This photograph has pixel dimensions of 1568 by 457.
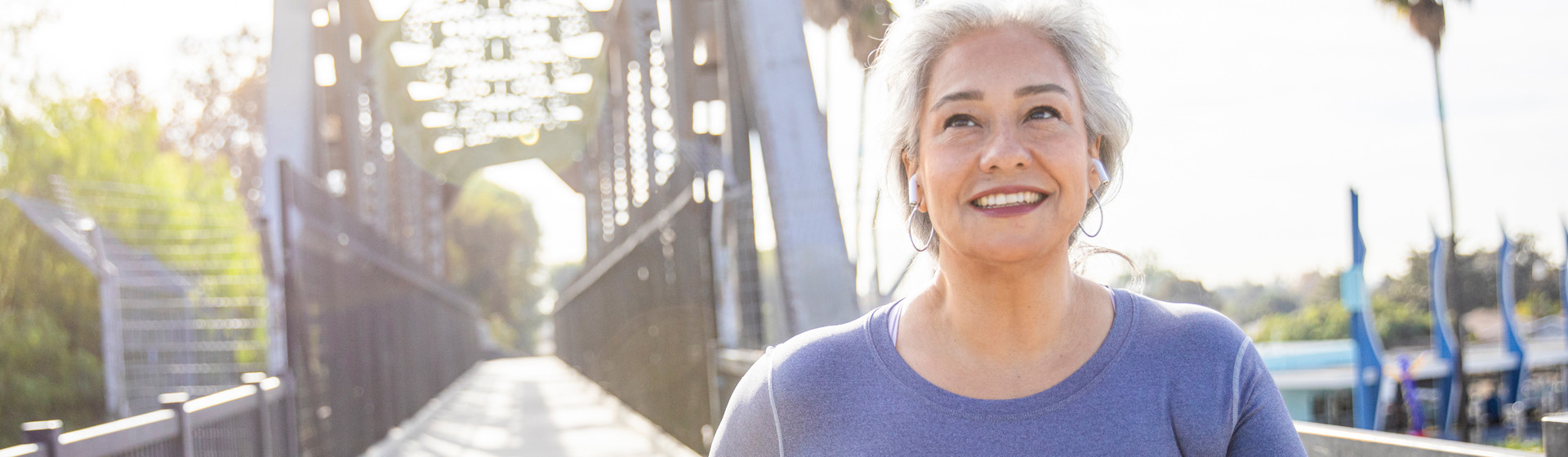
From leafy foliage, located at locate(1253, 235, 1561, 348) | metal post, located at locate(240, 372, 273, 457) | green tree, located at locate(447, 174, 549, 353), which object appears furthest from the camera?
green tree, located at locate(447, 174, 549, 353)

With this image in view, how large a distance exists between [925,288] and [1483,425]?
132ft

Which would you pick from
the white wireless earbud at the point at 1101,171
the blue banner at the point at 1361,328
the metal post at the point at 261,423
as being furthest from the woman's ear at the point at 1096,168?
the blue banner at the point at 1361,328

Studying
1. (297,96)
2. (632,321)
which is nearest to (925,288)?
(632,321)

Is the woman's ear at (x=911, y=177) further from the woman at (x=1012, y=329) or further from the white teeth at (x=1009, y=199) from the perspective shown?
the white teeth at (x=1009, y=199)

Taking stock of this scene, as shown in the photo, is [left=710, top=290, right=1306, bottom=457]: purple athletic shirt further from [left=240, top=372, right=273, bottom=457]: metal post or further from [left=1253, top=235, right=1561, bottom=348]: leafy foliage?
[left=1253, top=235, right=1561, bottom=348]: leafy foliage

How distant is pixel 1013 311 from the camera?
1621 mm

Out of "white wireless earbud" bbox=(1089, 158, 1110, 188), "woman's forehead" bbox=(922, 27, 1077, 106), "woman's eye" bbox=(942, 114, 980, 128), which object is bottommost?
"white wireless earbud" bbox=(1089, 158, 1110, 188)

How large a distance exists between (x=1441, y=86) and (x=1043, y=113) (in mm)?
26346

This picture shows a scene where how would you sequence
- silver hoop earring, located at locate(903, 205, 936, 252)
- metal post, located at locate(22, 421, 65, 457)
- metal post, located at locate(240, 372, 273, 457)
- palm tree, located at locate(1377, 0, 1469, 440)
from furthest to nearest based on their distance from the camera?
palm tree, located at locate(1377, 0, 1469, 440) → metal post, located at locate(240, 372, 273, 457) → metal post, located at locate(22, 421, 65, 457) → silver hoop earring, located at locate(903, 205, 936, 252)

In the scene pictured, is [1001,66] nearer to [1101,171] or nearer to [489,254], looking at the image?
[1101,171]

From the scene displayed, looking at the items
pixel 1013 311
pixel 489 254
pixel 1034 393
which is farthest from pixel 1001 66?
pixel 489 254

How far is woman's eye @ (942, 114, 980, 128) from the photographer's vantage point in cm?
160

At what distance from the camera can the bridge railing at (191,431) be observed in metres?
3.15

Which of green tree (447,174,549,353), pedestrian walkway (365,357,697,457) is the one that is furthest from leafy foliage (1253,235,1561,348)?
green tree (447,174,549,353)
